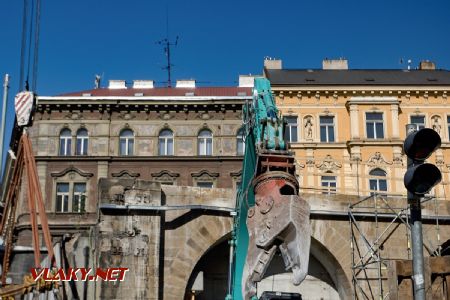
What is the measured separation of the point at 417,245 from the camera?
24.0ft

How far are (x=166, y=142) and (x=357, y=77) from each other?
13.2 meters

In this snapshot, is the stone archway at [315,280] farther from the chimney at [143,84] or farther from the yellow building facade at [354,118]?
the chimney at [143,84]

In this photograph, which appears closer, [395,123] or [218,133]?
[395,123]

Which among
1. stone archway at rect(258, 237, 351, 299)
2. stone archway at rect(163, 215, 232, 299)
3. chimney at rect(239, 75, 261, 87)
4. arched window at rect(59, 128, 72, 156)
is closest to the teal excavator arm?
stone archway at rect(163, 215, 232, 299)

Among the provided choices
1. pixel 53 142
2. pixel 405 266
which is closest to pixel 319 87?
pixel 53 142

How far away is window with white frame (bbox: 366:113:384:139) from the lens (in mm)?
43844

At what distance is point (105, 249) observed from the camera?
22.5 metres

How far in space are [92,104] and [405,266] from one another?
128 feet

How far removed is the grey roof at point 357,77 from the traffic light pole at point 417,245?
37.2 metres

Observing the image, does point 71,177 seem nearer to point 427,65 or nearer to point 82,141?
point 82,141

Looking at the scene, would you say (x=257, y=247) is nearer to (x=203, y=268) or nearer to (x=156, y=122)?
(x=203, y=268)

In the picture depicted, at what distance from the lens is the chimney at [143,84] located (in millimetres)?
52487

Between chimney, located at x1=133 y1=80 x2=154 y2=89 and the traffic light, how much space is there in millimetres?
46153

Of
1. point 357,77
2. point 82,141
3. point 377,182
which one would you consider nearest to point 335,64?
point 357,77
